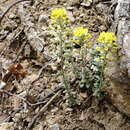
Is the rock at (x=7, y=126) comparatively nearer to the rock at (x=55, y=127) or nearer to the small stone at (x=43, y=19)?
the rock at (x=55, y=127)

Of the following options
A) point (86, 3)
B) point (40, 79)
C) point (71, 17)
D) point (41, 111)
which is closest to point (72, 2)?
point (86, 3)

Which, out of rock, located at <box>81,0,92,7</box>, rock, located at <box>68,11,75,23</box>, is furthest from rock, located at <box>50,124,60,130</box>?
rock, located at <box>81,0,92,7</box>

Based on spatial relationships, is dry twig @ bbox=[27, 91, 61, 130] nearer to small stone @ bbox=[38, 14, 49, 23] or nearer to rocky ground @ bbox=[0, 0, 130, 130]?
rocky ground @ bbox=[0, 0, 130, 130]

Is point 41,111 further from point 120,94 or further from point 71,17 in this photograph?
point 71,17

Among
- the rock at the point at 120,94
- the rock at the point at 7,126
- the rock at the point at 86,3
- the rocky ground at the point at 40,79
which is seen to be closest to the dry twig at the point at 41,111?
the rocky ground at the point at 40,79

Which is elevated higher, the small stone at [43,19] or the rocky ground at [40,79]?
the small stone at [43,19]

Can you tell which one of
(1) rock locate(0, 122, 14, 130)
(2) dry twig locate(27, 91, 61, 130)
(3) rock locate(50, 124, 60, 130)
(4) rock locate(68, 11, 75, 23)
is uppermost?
(4) rock locate(68, 11, 75, 23)

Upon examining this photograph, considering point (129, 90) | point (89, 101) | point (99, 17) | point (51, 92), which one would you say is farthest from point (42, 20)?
point (129, 90)

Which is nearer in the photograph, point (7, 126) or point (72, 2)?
point (7, 126)

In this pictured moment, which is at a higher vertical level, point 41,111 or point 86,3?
point 86,3
